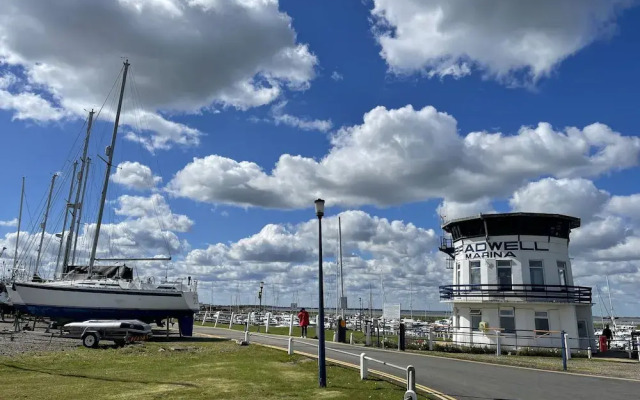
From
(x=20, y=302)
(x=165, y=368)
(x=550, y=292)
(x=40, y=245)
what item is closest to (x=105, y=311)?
(x=20, y=302)

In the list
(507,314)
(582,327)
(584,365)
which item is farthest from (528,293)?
(584,365)

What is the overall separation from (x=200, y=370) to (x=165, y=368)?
A: 1.46 m

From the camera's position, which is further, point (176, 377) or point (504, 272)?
point (504, 272)

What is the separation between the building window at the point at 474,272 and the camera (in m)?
29.7

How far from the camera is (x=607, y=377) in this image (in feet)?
53.4

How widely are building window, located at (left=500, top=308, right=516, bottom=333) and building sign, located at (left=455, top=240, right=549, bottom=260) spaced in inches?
125

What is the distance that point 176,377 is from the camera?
1477 cm

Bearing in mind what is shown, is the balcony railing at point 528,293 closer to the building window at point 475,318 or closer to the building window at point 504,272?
the building window at point 504,272

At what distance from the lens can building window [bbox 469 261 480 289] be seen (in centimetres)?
2969

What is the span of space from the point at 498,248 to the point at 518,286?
2.61 metres

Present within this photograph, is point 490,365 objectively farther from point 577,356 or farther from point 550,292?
point 550,292

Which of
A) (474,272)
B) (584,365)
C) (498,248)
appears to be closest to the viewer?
(584,365)

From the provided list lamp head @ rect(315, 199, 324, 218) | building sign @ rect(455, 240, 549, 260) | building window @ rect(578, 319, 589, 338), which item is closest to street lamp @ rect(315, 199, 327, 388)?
lamp head @ rect(315, 199, 324, 218)

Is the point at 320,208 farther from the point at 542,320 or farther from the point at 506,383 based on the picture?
the point at 542,320
